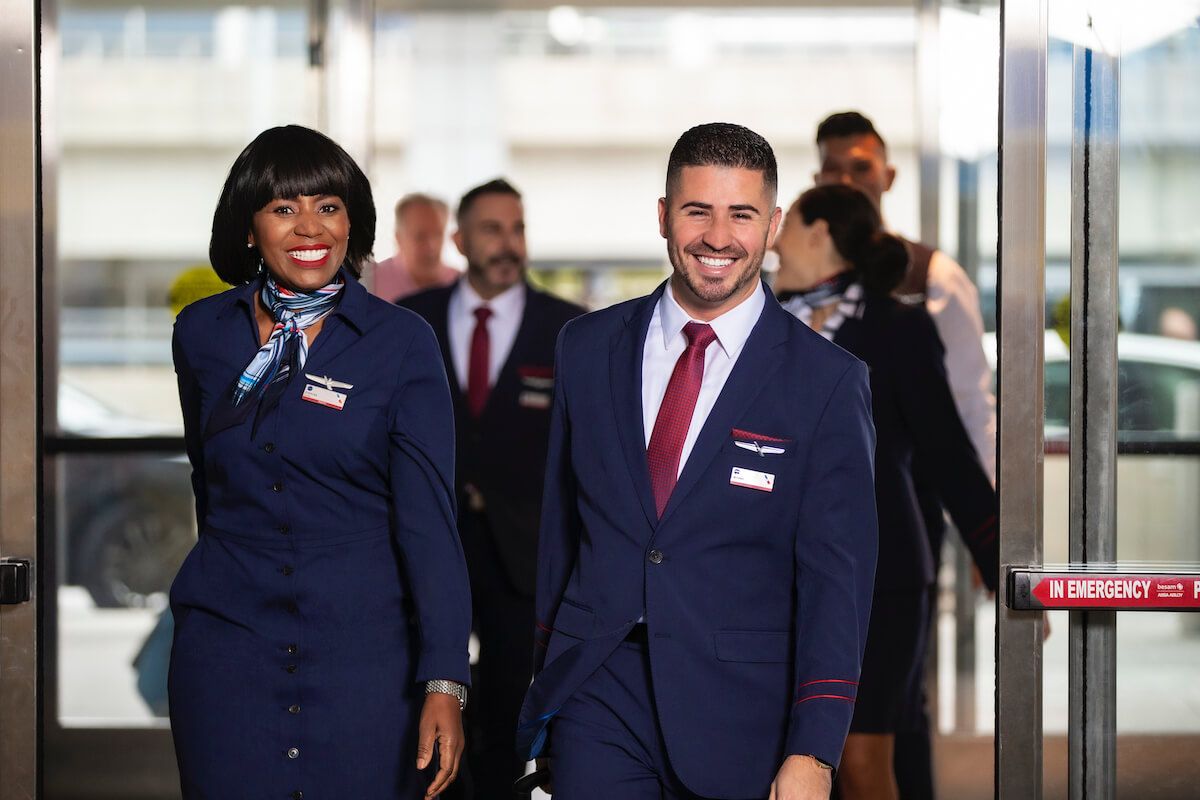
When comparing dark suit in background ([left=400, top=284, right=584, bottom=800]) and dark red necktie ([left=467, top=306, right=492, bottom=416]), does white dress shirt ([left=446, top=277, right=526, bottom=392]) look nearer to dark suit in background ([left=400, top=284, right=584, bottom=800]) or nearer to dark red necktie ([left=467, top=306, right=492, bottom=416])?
dark red necktie ([left=467, top=306, right=492, bottom=416])

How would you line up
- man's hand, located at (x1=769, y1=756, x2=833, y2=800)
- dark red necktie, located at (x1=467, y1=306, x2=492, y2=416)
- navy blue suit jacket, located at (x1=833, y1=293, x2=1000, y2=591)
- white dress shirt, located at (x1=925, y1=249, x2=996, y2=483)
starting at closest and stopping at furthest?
man's hand, located at (x1=769, y1=756, x2=833, y2=800) < navy blue suit jacket, located at (x1=833, y1=293, x2=1000, y2=591) < white dress shirt, located at (x1=925, y1=249, x2=996, y2=483) < dark red necktie, located at (x1=467, y1=306, x2=492, y2=416)

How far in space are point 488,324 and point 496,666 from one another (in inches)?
50.4

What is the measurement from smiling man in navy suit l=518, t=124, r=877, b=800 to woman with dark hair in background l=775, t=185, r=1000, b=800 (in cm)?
152

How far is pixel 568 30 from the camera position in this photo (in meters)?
11.7

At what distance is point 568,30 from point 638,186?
1.46m

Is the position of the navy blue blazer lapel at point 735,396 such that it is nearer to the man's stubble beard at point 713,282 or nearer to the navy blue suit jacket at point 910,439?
the man's stubble beard at point 713,282

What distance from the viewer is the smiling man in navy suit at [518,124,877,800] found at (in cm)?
255

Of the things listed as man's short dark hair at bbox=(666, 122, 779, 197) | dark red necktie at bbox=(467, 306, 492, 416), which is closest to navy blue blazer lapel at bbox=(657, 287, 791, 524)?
man's short dark hair at bbox=(666, 122, 779, 197)

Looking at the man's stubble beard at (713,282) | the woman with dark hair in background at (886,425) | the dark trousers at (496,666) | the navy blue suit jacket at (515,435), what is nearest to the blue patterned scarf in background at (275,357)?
the man's stubble beard at (713,282)

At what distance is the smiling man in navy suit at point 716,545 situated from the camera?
8.36 feet

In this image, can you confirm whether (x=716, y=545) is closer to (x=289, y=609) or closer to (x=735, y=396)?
(x=735, y=396)

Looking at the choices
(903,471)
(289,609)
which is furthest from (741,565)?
(903,471)

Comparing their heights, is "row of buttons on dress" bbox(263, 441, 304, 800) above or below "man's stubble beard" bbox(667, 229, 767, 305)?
below

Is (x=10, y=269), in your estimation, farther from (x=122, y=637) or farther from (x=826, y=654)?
(x=122, y=637)
